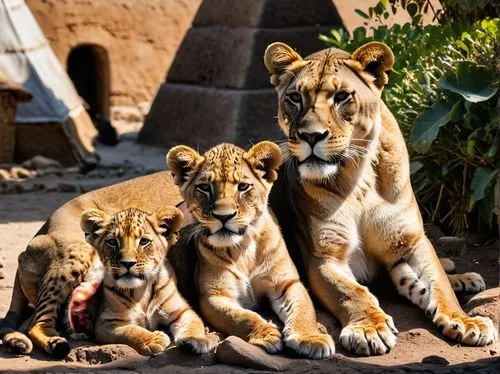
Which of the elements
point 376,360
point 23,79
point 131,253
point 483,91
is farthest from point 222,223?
point 23,79

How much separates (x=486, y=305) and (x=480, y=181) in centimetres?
175

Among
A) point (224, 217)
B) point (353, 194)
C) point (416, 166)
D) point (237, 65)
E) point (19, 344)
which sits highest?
point (224, 217)

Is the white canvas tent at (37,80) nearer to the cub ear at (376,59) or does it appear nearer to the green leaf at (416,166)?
the green leaf at (416,166)

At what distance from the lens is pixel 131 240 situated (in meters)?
6.10

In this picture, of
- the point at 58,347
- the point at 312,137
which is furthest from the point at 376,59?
the point at 58,347

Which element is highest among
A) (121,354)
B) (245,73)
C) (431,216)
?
(121,354)

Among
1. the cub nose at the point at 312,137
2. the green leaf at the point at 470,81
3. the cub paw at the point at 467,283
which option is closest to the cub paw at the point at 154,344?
the cub nose at the point at 312,137

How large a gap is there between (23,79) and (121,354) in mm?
9364

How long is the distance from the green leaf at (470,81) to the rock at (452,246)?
1093 millimetres

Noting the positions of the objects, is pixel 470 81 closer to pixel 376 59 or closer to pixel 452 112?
pixel 452 112

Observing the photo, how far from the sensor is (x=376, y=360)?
6055 millimetres

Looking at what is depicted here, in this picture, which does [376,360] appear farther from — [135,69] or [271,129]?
[135,69]

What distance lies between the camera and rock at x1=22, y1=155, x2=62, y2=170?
14.0 m

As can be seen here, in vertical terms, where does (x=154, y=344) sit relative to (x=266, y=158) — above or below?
below
